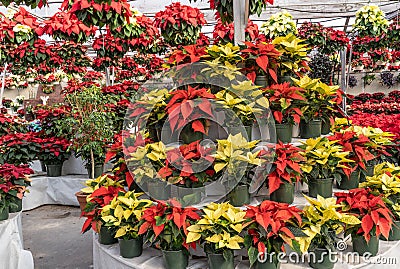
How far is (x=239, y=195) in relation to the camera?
205cm

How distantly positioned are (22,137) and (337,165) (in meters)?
3.67

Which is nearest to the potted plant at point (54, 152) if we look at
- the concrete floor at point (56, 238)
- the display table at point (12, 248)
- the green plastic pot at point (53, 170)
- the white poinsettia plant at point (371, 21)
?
the green plastic pot at point (53, 170)

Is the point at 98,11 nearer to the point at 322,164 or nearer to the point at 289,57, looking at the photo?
the point at 289,57

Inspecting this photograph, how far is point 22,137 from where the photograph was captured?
4543 mm

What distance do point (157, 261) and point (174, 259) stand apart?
18cm

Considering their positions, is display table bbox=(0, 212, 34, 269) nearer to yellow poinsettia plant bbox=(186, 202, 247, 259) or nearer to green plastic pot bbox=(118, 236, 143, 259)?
green plastic pot bbox=(118, 236, 143, 259)

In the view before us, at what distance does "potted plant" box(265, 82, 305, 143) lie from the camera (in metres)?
2.16

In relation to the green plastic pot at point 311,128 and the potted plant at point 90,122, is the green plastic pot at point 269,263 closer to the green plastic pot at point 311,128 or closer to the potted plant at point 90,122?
the green plastic pot at point 311,128

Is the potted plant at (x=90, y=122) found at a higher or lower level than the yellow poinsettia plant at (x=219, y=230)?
higher

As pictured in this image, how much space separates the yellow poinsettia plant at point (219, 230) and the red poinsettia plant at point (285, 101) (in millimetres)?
632

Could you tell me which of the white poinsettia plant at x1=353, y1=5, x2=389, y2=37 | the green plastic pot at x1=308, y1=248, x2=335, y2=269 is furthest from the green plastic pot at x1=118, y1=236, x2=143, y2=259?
the white poinsettia plant at x1=353, y1=5, x2=389, y2=37

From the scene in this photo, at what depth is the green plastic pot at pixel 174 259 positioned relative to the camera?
1.91 metres

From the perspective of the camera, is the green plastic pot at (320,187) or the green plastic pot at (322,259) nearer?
the green plastic pot at (322,259)

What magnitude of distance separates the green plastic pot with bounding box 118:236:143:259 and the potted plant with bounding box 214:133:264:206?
54cm
